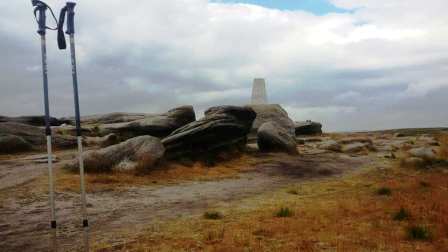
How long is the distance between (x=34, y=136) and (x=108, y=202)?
58.1 ft

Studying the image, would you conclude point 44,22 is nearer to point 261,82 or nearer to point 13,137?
point 13,137

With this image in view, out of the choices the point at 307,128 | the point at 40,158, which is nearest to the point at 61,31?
the point at 40,158

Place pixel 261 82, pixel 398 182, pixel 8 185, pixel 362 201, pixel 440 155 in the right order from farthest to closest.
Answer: pixel 261 82, pixel 440 155, pixel 398 182, pixel 8 185, pixel 362 201

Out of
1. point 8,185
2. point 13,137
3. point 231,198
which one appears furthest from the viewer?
point 13,137

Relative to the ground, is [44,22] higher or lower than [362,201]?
higher

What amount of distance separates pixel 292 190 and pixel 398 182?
215 inches

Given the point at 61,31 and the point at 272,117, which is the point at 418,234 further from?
the point at 272,117

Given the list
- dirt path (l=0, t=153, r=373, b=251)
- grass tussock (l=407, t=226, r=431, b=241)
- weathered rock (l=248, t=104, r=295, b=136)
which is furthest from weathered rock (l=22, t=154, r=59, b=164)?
grass tussock (l=407, t=226, r=431, b=241)

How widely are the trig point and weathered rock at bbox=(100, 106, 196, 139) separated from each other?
1630 cm

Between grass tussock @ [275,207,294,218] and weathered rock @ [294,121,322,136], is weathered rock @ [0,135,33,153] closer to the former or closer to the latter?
grass tussock @ [275,207,294,218]

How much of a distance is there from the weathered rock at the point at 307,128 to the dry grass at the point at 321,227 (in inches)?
1602

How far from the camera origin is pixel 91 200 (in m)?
18.2

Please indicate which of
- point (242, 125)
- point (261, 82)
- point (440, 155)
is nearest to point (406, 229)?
point (242, 125)

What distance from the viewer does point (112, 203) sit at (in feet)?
58.3
